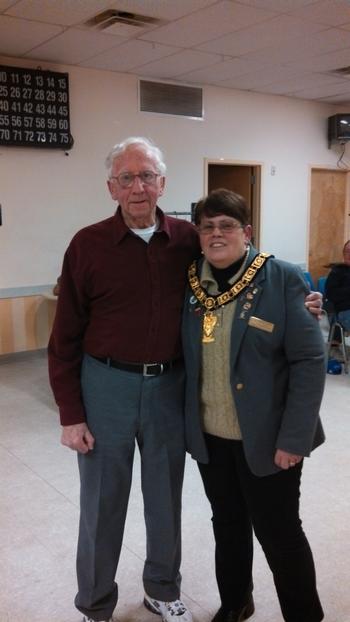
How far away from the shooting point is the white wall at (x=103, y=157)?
5336 mm

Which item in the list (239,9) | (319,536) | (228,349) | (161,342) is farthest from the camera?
(239,9)

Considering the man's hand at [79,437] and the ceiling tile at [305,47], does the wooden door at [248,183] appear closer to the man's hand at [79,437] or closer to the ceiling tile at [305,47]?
the ceiling tile at [305,47]

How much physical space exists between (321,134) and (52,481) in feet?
20.7

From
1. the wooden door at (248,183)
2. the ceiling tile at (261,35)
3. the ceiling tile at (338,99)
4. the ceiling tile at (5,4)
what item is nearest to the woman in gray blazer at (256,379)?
the ceiling tile at (5,4)

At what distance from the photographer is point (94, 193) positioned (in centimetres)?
573

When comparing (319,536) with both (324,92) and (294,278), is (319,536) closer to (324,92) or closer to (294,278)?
(294,278)

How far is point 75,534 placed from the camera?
8.07 feet

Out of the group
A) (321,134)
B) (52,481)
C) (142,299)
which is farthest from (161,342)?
(321,134)

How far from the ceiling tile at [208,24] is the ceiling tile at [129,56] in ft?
0.58

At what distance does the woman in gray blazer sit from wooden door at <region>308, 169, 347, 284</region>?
21.3ft

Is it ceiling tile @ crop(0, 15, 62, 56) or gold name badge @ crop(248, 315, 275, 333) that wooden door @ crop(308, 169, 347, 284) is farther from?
gold name badge @ crop(248, 315, 275, 333)

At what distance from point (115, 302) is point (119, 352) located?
14 centimetres

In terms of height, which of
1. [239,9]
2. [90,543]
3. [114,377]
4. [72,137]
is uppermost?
[239,9]

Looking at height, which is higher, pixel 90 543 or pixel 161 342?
pixel 161 342
